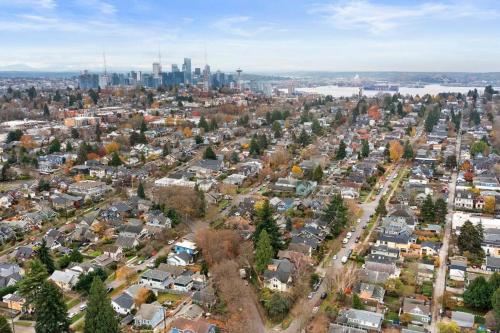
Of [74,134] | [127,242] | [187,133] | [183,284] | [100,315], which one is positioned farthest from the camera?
[187,133]

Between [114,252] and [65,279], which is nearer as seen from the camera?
[65,279]

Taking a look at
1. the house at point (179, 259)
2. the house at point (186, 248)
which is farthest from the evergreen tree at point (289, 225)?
the house at point (179, 259)

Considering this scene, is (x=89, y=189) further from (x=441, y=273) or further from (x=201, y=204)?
(x=441, y=273)

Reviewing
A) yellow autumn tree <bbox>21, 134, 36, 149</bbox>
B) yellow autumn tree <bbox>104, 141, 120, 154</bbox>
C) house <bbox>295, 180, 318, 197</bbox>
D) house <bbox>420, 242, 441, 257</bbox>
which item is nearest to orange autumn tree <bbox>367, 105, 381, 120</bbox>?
house <bbox>295, 180, 318, 197</bbox>

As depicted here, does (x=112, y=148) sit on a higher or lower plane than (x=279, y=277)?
higher

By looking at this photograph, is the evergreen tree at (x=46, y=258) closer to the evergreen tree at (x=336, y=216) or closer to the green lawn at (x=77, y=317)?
the green lawn at (x=77, y=317)

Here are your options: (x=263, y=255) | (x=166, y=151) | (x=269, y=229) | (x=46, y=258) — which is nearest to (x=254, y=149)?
(x=166, y=151)
